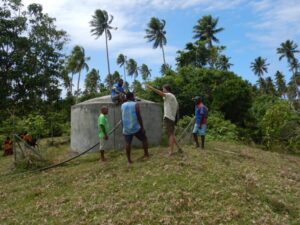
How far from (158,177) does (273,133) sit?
580 inches

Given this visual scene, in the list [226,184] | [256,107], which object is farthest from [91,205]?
[256,107]

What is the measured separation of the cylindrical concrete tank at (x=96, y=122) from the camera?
12.3 metres

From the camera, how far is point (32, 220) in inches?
262

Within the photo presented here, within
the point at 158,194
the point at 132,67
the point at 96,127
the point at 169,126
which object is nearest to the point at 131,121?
the point at 169,126

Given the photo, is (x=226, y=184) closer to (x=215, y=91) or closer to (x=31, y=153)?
(x=31, y=153)

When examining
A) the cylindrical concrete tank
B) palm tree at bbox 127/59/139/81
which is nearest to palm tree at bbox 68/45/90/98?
palm tree at bbox 127/59/139/81

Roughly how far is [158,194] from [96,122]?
5983 millimetres

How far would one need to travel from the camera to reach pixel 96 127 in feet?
40.8

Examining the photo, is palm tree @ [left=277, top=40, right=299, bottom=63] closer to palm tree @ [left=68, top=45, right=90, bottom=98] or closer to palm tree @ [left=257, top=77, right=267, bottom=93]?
palm tree @ [left=257, top=77, right=267, bottom=93]

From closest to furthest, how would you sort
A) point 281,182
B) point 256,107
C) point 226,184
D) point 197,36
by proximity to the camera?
point 226,184 < point 281,182 < point 256,107 < point 197,36

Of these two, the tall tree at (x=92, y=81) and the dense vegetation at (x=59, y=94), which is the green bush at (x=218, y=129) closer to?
the dense vegetation at (x=59, y=94)

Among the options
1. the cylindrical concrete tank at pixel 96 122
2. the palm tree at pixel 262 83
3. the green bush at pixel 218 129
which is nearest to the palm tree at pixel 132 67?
the palm tree at pixel 262 83

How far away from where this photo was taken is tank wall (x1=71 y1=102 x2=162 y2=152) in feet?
40.1

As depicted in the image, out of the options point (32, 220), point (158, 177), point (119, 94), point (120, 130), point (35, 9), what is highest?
point (35, 9)
